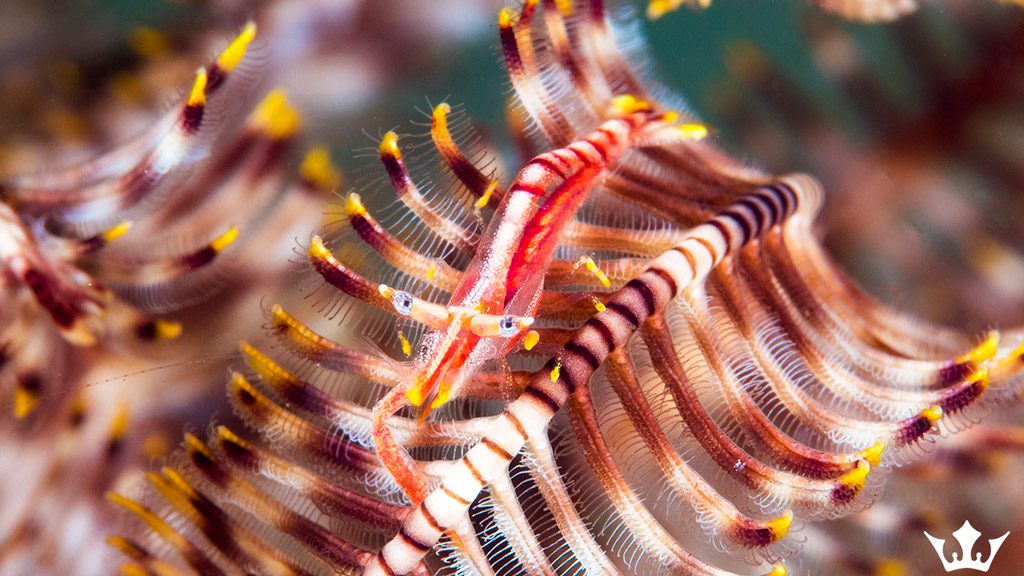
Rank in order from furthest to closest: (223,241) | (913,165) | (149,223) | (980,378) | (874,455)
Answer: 1. (913,165)
2. (149,223)
3. (223,241)
4. (980,378)
5. (874,455)

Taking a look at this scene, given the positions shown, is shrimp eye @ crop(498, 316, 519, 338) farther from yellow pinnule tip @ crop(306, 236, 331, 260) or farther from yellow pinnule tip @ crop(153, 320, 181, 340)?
yellow pinnule tip @ crop(153, 320, 181, 340)

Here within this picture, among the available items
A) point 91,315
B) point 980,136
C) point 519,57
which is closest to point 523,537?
point 519,57

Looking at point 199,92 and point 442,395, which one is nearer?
point 442,395

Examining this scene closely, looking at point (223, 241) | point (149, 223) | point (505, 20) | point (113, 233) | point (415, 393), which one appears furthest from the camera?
point (149, 223)

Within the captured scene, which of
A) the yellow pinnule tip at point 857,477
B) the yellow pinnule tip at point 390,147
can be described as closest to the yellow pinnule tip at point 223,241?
the yellow pinnule tip at point 390,147

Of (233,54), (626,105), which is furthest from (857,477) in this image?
(233,54)

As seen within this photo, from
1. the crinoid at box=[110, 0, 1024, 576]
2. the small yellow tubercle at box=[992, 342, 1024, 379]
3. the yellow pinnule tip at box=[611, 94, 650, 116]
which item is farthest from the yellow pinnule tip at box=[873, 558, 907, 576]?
the yellow pinnule tip at box=[611, 94, 650, 116]

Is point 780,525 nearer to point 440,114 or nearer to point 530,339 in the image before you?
point 530,339

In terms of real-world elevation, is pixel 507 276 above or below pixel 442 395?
above
